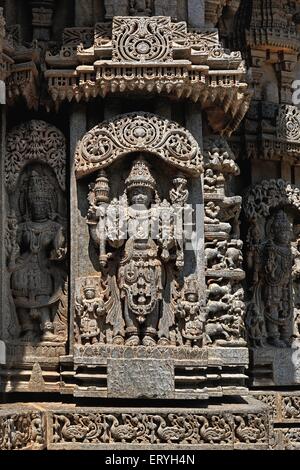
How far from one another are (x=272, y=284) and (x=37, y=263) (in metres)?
3.50

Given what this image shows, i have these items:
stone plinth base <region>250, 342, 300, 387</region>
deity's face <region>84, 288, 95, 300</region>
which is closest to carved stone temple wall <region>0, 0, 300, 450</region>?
deity's face <region>84, 288, 95, 300</region>

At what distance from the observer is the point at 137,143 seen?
31.7 ft

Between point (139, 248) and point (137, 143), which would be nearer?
point (139, 248)

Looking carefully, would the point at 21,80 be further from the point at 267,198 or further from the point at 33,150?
the point at 267,198

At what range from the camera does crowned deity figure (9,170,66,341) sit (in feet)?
32.5

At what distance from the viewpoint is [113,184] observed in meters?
9.88

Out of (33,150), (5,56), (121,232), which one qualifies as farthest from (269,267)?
(5,56)

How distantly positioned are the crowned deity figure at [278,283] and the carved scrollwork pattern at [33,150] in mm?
3261

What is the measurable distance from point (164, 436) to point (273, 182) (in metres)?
4.54

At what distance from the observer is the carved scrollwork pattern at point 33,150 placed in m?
10.1

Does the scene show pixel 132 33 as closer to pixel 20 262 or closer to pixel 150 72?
pixel 150 72

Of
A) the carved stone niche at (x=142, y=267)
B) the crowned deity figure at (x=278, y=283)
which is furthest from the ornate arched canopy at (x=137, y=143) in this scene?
the crowned deity figure at (x=278, y=283)

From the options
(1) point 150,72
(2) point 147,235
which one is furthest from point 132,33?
(2) point 147,235

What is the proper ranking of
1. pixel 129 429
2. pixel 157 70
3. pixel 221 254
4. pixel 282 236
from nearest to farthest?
pixel 129 429 < pixel 157 70 < pixel 221 254 < pixel 282 236
